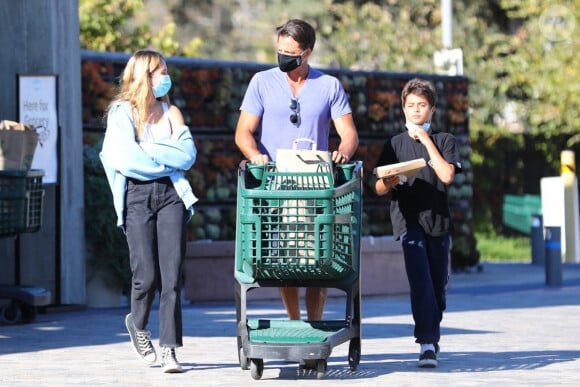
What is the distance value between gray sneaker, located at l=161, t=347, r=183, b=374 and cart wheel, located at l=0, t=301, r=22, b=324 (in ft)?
12.7

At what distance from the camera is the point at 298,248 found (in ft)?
28.4

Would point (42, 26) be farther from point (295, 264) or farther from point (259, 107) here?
point (295, 264)

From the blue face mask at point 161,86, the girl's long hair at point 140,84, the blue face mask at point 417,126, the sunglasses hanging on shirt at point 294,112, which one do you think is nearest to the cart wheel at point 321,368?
the sunglasses hanging on shirt at point 294,112

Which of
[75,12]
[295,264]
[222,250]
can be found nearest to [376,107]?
[222,250]

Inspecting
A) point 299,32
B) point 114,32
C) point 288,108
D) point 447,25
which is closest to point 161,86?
point 288,108

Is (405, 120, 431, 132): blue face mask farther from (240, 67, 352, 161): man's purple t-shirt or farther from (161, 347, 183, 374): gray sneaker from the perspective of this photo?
(161, 347, 183, 374): gray sneaker

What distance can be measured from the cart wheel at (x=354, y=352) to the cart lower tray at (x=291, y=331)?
120 millimetres

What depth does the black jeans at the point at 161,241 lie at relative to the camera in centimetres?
933

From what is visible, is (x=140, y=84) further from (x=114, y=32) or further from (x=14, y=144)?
(x=114, y=32)

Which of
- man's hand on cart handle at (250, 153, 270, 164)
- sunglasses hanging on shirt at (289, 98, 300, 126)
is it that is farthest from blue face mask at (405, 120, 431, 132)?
man's hand on cart handle at (250, 153, 270, 164)

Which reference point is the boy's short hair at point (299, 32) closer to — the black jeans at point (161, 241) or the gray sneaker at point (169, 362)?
the black jeans at point (161, 241)

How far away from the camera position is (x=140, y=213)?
9344 mm

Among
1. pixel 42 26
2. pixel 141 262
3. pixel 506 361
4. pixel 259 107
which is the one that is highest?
pixel 42 26

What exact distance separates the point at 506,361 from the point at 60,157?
5.43 meters
